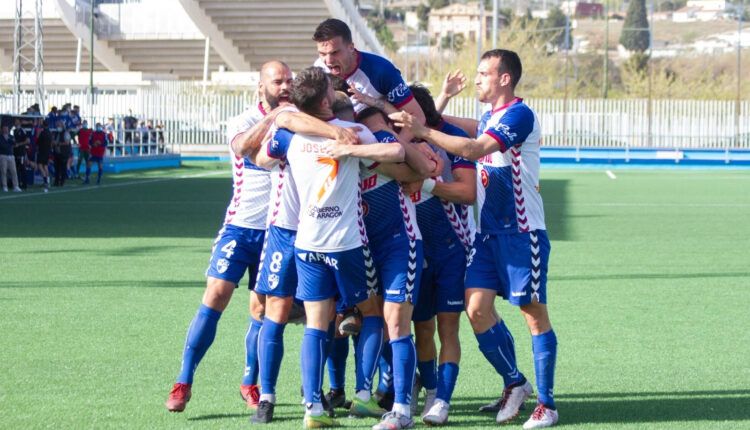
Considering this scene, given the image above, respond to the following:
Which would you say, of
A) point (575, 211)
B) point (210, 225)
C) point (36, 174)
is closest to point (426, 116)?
point (210, 225)

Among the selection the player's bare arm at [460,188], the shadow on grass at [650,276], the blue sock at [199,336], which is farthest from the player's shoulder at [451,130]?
the shadow on grass at [650,276]

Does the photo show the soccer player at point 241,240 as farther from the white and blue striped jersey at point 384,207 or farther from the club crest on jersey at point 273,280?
the white and blue striped jersey at point 384,207

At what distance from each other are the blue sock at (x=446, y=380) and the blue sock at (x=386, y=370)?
1.52 feet

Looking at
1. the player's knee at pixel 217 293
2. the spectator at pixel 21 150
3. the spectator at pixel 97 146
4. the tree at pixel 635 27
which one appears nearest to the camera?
the player's knee at pixel 217 293

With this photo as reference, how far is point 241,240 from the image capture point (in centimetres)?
764

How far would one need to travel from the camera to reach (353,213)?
695cm

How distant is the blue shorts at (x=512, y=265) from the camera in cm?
715

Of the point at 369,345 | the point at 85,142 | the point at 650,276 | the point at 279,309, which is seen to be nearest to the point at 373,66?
the point at 279,309

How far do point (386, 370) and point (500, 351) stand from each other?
0.73 m

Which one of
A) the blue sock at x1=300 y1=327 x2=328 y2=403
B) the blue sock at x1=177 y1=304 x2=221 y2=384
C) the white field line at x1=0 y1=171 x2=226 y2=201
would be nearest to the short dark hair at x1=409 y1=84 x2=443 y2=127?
the blue sock at x1=300 y1=327 x2=328 y2=403

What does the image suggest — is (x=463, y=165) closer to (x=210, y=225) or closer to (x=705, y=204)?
(x=210, y=225)

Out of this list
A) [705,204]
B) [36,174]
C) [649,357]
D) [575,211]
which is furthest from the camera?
[36,174]

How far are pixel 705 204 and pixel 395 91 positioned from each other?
22.2 meters

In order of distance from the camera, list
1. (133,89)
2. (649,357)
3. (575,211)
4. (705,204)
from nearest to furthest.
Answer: (649,357) → (575,211) → (705,204) → (133,89)
